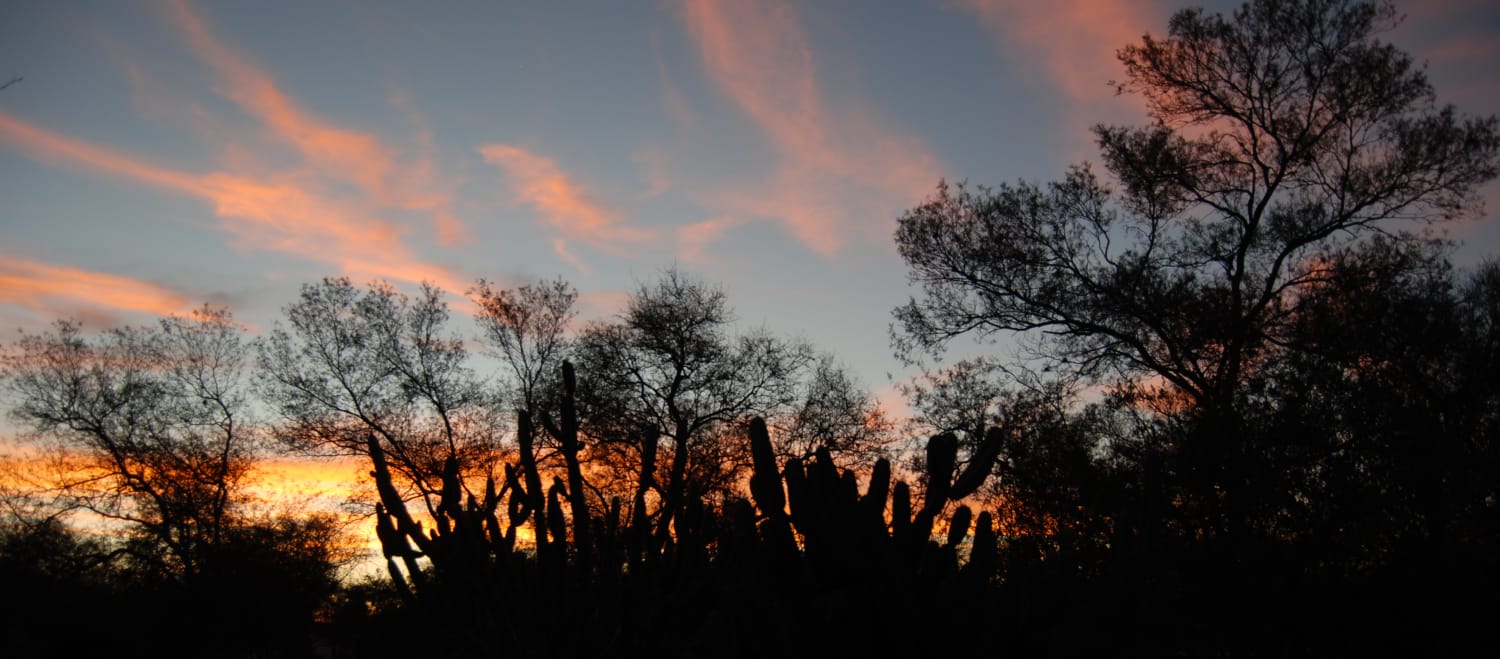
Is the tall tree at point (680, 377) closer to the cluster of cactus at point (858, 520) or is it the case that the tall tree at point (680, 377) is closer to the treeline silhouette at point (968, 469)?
the treeline silhouette at point (968, 469)

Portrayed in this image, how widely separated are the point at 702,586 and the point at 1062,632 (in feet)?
4.09

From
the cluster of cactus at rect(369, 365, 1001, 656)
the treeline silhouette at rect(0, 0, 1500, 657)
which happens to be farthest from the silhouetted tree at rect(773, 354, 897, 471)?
the cluster of cactus at rect(369, 365, 1001, 656)

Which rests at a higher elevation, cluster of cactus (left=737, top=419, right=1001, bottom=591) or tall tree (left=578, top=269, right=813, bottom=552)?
tall tree (left=578, top=269, right=813, bottom=552)

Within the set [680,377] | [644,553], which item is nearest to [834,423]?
[680,377]

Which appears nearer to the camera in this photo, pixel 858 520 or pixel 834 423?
pixel 858 520

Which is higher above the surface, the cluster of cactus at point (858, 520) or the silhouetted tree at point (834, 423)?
the silhouetted tree at point (834, 423)

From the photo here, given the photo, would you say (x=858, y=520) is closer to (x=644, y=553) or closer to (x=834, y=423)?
(x=644, y=553)

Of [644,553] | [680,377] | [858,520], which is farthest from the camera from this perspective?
[680,377]

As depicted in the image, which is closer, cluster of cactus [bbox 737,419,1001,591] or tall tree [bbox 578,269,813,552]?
cluster of cactus [bbox 737,419,1001,591]

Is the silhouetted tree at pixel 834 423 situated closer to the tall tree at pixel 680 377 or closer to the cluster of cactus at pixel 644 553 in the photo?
the tall tree at pixel 680 377

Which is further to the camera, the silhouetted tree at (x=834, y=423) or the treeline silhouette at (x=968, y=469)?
the silhouetted tree at (x=834, y=423)

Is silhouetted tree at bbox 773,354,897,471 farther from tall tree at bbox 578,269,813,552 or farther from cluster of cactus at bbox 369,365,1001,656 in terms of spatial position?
cluster of cactus at bbox 369,365,1001,656

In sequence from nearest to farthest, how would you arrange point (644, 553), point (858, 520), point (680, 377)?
point (858, 520) → point (644, 553) → point (680, 377)

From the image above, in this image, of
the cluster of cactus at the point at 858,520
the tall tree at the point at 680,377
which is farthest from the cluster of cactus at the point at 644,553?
the tall tree at the point at 680,377
